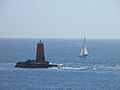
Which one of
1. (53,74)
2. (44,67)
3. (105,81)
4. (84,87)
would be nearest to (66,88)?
(84,87)

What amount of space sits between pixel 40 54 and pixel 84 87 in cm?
2444

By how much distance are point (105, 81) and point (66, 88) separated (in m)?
9.18

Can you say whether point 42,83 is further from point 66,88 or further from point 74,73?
point 74,73

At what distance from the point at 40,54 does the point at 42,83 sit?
20267 millimetres

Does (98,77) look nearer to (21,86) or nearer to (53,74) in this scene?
(53,74)

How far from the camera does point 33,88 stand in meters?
63.1

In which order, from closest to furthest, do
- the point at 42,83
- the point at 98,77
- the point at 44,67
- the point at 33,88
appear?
1. the point at 33,88
2. the point at 42,83
3. the point at 98,77
4. the point at 44,67

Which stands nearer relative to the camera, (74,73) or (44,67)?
(74,73)

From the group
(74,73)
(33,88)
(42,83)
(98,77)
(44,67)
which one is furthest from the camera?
(44,67)

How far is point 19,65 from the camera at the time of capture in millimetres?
88000

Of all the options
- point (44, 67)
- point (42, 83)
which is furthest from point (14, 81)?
point (44, 67)

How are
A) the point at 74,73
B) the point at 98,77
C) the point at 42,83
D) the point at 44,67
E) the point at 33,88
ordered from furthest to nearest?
the point at 44,67, the point at 74,73, the point at 98,77, the point at 42,83, the point at 33,88

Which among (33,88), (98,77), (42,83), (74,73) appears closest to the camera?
(33,88)

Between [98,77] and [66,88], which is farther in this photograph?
[98,77]
